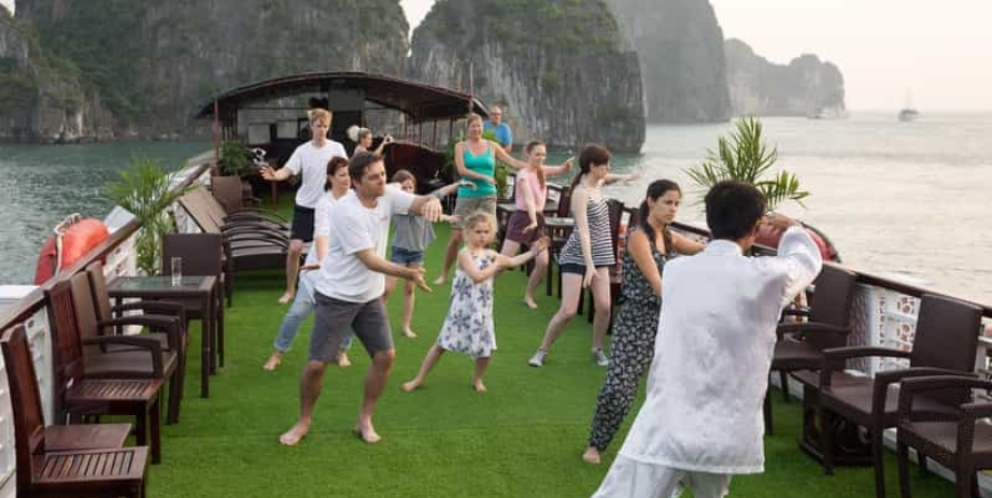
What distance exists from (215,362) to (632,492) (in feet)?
14.8

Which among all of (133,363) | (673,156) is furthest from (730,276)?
(673,156)

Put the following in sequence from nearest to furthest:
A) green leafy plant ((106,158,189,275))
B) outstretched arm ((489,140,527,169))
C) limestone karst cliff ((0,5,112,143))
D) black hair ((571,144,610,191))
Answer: black hair ((571,144,610,191)) < green leafy plant ((106,158,189,275)) < outstretched arm ((489,140,527,169)) < limestone karst cliff ((0,5,112,143))

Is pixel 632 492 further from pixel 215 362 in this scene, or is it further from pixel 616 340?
pixel 215 362

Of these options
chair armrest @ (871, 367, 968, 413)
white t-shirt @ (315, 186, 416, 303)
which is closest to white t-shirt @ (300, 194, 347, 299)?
white t-shirt @ (315, 186, 416, 303)

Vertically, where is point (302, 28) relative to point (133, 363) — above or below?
above

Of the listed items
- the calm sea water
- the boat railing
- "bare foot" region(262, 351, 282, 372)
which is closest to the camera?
the boat railing

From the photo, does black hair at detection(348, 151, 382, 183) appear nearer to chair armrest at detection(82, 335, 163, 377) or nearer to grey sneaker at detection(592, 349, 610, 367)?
chair armrest at detection(82, 335, 163, 377)

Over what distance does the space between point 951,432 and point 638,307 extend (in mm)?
1425

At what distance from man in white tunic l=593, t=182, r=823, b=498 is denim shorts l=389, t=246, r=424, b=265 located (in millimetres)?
4694

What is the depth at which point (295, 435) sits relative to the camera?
526cm

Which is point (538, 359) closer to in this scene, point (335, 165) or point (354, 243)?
point (335, 165)

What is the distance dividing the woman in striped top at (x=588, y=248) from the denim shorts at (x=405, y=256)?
1217 millimetres

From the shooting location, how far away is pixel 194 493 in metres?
4.53

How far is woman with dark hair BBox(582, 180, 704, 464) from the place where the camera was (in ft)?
14.8
